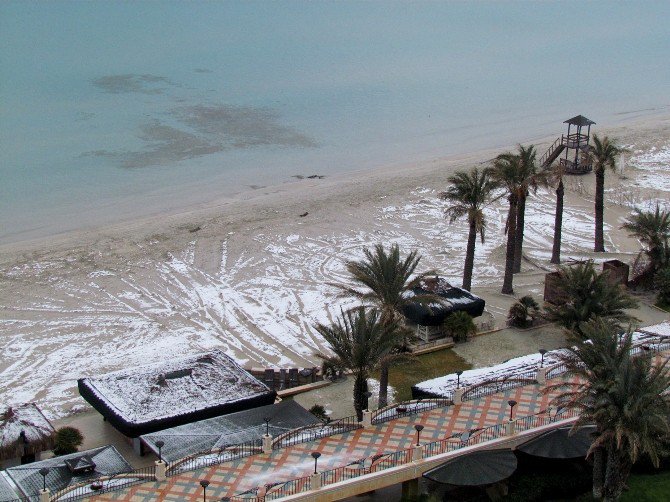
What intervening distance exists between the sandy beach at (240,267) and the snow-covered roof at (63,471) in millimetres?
5667

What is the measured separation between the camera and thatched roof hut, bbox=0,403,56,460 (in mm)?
25469

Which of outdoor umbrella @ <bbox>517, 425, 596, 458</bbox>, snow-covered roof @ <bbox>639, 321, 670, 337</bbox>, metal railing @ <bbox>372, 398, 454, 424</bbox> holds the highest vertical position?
snow-covered roof @ <bbox>639, 321, 670, 337</bbox>

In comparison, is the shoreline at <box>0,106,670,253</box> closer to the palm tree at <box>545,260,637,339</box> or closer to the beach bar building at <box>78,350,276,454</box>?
the beach bar building at <box>78,350,276,454</box>

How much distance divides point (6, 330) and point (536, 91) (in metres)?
67.2

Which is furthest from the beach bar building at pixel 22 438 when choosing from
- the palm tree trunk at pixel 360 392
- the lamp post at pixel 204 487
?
the palm tree trunk at pixel 360 392

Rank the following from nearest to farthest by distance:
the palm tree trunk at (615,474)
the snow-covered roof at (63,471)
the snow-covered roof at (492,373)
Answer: the palm tree trunk at (615,474), the snow-covered roof at (63,471), the snow-covered roof at (492,373)

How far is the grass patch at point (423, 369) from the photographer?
A: 103 feet

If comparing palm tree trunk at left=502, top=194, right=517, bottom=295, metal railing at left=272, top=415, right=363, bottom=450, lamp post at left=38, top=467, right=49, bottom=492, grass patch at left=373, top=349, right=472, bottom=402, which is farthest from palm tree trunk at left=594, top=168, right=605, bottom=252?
lamp post at left=38, top=467, right=49, bottom=492

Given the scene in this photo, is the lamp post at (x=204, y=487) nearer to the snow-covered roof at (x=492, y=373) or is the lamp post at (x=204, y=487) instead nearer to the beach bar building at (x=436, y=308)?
the snow-covered roof at (x=492, y=373)

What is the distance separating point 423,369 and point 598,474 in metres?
9.50

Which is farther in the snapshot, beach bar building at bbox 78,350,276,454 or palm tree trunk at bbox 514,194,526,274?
palm tree trunk at bbox 514,194,526,274

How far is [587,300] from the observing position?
3319 centimetres

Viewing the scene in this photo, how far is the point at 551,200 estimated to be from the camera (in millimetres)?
52125

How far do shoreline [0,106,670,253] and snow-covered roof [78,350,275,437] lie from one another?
19.2 metres
